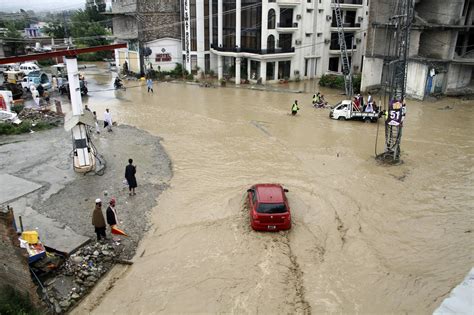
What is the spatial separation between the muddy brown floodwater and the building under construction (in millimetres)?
8333

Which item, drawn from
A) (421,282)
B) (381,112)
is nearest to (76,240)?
(421,282)

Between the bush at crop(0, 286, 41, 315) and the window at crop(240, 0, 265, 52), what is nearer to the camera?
the bush at crop(0, 286, 41, 315)

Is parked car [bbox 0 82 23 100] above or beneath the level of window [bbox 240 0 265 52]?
beneath

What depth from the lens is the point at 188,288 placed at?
11094 mm

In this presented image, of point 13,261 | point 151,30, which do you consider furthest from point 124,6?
point 13,261

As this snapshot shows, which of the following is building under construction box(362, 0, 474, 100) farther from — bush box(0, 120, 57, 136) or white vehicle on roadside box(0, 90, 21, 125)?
white vehicle on roadside box(0, 90, 21, 125)

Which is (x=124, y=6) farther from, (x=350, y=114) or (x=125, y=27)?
(x=350, y=114)

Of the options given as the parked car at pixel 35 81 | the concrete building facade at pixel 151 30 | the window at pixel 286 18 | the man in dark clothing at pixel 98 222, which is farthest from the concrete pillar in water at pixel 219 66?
the man in dark clothing at pixel 98 222

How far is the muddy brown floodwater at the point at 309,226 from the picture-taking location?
10.8 m

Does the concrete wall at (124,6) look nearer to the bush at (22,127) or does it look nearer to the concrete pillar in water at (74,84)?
the bush at (22,127)

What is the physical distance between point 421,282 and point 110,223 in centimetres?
939

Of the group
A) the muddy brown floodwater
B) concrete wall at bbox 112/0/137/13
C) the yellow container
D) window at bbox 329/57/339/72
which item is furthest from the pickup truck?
concrete wall at bbox 112/0/137/13

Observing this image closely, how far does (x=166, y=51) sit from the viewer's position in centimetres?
4559

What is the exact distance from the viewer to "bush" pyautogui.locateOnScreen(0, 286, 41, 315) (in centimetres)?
934
